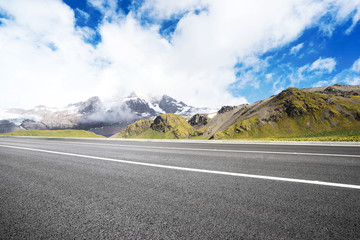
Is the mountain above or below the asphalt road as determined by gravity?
above

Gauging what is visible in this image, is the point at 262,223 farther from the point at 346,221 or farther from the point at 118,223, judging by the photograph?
the point at 118,223

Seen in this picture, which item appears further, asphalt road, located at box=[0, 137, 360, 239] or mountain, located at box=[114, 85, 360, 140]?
mountain, located at box=[114, 85, 360, 140]

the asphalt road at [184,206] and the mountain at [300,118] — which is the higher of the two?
the mountain at [300,118]

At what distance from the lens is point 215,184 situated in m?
4.02

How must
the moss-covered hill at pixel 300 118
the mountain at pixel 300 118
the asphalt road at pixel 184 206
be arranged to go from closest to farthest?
the asphalt road at pixel 184 206 < the moss-covered hill at pixel 300 118 < the mountain at pixel 300 118

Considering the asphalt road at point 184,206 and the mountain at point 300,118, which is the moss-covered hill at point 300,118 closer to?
the mountain at point 300,118

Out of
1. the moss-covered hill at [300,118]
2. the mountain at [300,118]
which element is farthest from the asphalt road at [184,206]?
the mountain at [300,118]

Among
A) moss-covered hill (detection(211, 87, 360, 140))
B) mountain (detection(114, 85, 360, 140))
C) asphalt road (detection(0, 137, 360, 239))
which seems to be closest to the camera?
asphalt road (detection(0, 137, 360, 239))

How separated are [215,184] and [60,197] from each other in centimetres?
343

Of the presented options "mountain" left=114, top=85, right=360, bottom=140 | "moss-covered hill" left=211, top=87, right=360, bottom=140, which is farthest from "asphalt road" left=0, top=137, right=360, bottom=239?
"mountain" left=114, top=85, right=360, bottom=140

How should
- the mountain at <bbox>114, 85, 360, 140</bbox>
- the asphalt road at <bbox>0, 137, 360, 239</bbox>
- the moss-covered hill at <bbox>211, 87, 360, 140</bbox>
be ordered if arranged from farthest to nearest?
the mountain at <bbox>114, 85, 360, 140</bbox> → the moss-covered hill at <bbox>211, 87, 360, 140</bbox> → the asphalt road at <bbox>0, 137, 360, 239</bbox>

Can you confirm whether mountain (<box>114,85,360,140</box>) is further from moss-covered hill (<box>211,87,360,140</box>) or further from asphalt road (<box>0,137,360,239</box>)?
asphalt road (<box>0,137,360,239</box>)

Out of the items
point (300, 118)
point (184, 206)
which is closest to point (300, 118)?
point (300, 118)

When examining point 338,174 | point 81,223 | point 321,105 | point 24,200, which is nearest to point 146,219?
point 81,223
